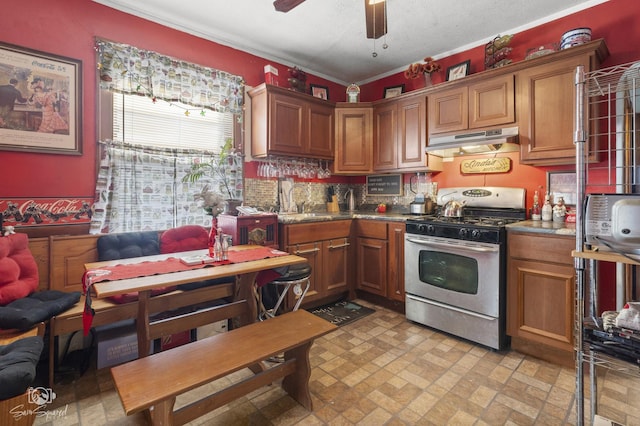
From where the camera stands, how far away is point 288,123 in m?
3.37

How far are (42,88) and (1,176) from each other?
27.0 inches

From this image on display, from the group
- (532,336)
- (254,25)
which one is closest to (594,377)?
(532,336)

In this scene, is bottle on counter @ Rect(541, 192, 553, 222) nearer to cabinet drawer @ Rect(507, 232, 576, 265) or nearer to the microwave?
cabinet drawer @ Rect(507, 232, 576, 265)

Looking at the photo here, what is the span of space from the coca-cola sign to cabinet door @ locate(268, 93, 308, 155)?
1.67 meters

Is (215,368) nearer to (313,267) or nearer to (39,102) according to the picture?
(313,267)

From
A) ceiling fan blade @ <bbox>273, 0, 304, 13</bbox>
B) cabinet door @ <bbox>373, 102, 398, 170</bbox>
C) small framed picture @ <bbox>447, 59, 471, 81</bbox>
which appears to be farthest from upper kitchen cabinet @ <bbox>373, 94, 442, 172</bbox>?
ceiling fan blade @ <bbox>273, 0, 304, 13</bbox>

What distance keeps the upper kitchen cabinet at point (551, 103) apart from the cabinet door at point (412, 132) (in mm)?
889

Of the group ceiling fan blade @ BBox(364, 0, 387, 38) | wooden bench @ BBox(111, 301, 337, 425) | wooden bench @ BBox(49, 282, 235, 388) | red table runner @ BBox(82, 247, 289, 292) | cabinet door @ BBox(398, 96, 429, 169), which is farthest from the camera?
cabinet door @ BBox(398, 96, 429, 169)

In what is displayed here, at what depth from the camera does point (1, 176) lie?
2.14 metres

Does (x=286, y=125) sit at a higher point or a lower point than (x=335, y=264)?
higher

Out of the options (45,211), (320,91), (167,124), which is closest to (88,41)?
(167,124)

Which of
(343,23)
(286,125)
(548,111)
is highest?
(343,23)

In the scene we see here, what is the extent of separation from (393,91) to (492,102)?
1.33m

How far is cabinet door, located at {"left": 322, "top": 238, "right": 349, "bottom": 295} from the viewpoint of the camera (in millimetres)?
3271
